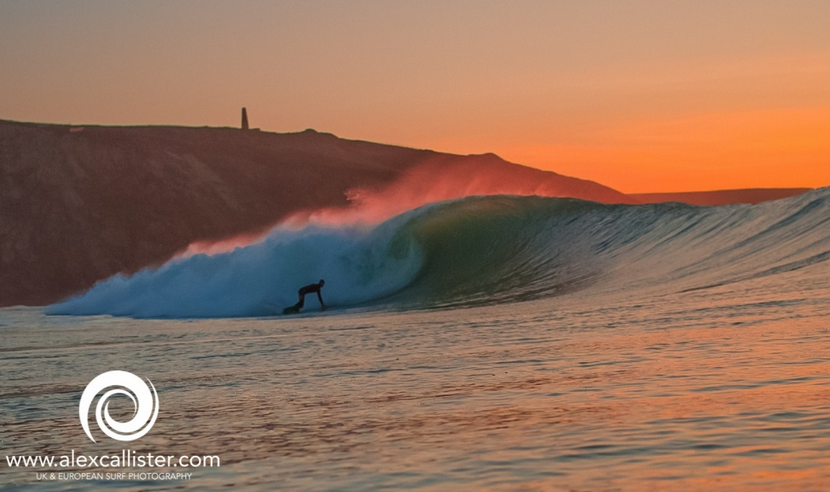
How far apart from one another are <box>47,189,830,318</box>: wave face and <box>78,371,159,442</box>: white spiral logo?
29.8 feet

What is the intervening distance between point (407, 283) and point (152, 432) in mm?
19886

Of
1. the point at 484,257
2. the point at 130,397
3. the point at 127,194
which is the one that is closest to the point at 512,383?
the point at 130,397

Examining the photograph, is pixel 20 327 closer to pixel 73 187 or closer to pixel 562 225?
pixel 562 225

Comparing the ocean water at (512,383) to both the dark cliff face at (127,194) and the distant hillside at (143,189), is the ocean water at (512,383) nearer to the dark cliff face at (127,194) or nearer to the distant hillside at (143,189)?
the distant hillside at (143,189)

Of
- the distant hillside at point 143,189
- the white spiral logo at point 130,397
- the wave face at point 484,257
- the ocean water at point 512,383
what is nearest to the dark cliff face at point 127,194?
the distant hillside at point 143,189

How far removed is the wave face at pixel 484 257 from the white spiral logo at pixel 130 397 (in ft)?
29.8

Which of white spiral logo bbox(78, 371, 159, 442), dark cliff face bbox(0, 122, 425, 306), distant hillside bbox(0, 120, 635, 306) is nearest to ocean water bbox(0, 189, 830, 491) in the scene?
white spiral logo bbox(78, 371, 159, 442)

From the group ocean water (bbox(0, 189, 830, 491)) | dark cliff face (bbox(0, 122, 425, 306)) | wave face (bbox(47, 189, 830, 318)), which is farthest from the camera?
dark cliff face (bbox(0, 122, 425, 306))

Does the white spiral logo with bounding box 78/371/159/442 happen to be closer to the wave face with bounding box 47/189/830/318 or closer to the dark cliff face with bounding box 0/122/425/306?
the wave face with bounding box 47/189/830/318

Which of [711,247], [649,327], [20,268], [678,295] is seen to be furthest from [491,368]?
[20,268]

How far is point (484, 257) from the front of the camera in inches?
1060

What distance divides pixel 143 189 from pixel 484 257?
126 ft

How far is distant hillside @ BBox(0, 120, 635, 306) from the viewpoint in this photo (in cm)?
5550

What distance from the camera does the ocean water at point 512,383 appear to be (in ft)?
15.3
